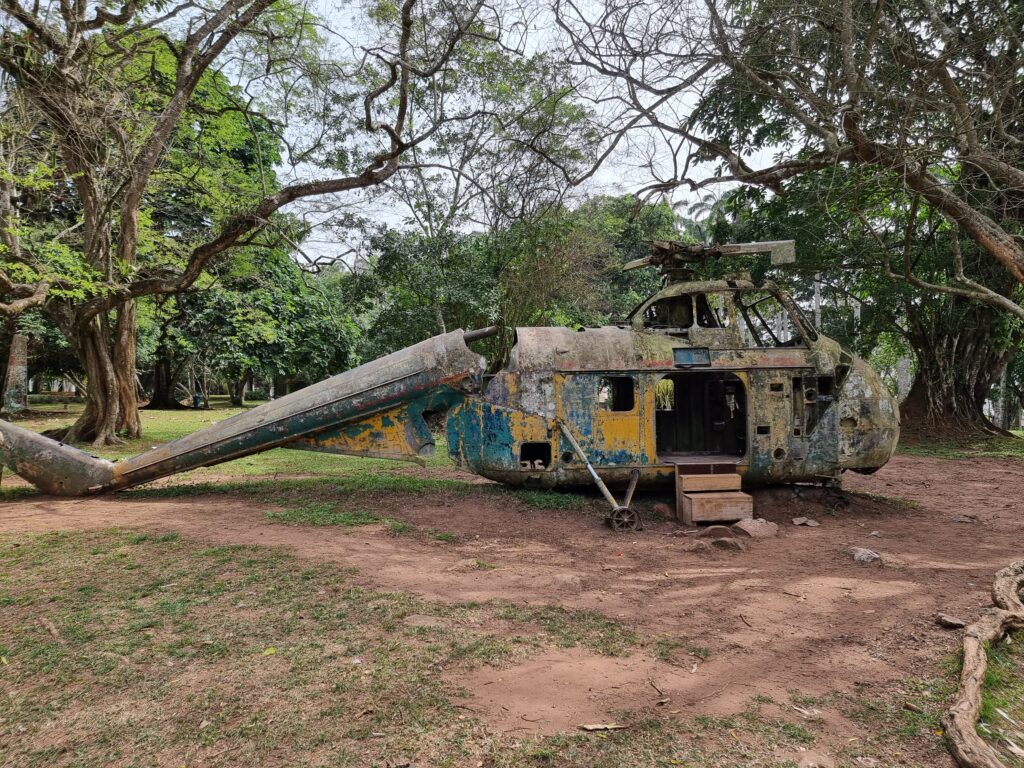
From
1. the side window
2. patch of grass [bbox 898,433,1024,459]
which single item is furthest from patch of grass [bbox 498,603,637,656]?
patch of grass [bbox 898,433,1024,459]

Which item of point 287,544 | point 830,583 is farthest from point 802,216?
point 287,544

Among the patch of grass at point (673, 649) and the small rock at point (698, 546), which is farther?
the small rock at point (698, 546)

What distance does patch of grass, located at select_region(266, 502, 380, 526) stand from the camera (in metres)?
7.28

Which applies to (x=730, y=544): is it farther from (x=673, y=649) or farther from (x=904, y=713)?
(x=904, y=713)

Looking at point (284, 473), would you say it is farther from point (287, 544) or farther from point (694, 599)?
point (694, 599)

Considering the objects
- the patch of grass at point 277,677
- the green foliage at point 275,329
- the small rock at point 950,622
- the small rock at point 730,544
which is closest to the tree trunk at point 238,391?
the green foliage at point 275,329

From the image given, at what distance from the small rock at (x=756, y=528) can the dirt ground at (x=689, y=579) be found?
0.15 meters

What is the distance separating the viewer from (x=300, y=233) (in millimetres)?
15336

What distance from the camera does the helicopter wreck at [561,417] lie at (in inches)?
320

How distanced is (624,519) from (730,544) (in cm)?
133

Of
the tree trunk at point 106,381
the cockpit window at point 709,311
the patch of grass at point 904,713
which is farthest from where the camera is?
the tree trunk at point 106,381

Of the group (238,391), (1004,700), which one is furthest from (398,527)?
(238,391)

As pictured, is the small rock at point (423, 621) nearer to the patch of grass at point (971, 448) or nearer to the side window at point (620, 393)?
the side window at point (620, 393)

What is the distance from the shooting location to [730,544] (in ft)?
21.3
